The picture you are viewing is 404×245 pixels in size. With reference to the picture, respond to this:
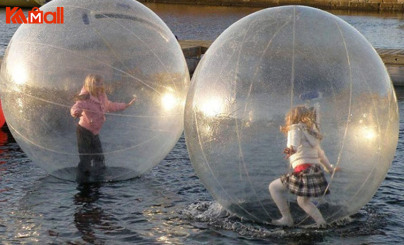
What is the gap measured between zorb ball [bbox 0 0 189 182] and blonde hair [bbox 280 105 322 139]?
2663 mm

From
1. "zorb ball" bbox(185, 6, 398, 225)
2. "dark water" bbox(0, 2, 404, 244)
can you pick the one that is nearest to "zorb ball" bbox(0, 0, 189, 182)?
"dark water" bbox(0, 2, 404, 244)

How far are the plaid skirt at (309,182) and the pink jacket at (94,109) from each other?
2.72m

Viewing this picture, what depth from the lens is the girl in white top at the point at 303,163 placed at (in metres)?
8.18

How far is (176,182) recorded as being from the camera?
1117 centimetres

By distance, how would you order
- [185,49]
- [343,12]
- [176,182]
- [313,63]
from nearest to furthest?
[313,63] → [176,182] → [185,49] → [343,12]

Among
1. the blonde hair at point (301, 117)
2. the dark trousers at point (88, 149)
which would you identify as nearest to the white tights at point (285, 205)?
the blonde hair at point (301, 117)

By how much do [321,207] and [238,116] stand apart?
50.7 inches

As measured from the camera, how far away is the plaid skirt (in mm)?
8375

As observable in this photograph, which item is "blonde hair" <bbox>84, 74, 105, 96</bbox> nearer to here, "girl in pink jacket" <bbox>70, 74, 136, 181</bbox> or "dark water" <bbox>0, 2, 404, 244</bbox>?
"girl in pink jacket" <bbox>70, 74, 136, 181</bbox>

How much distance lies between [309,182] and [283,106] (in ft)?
2.77

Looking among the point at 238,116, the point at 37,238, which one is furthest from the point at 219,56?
the point at 37,238

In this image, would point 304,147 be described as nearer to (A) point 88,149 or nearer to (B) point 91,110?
(B) point 91,110

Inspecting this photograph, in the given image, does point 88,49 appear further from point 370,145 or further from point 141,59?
point 370,145

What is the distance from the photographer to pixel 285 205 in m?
8.54
